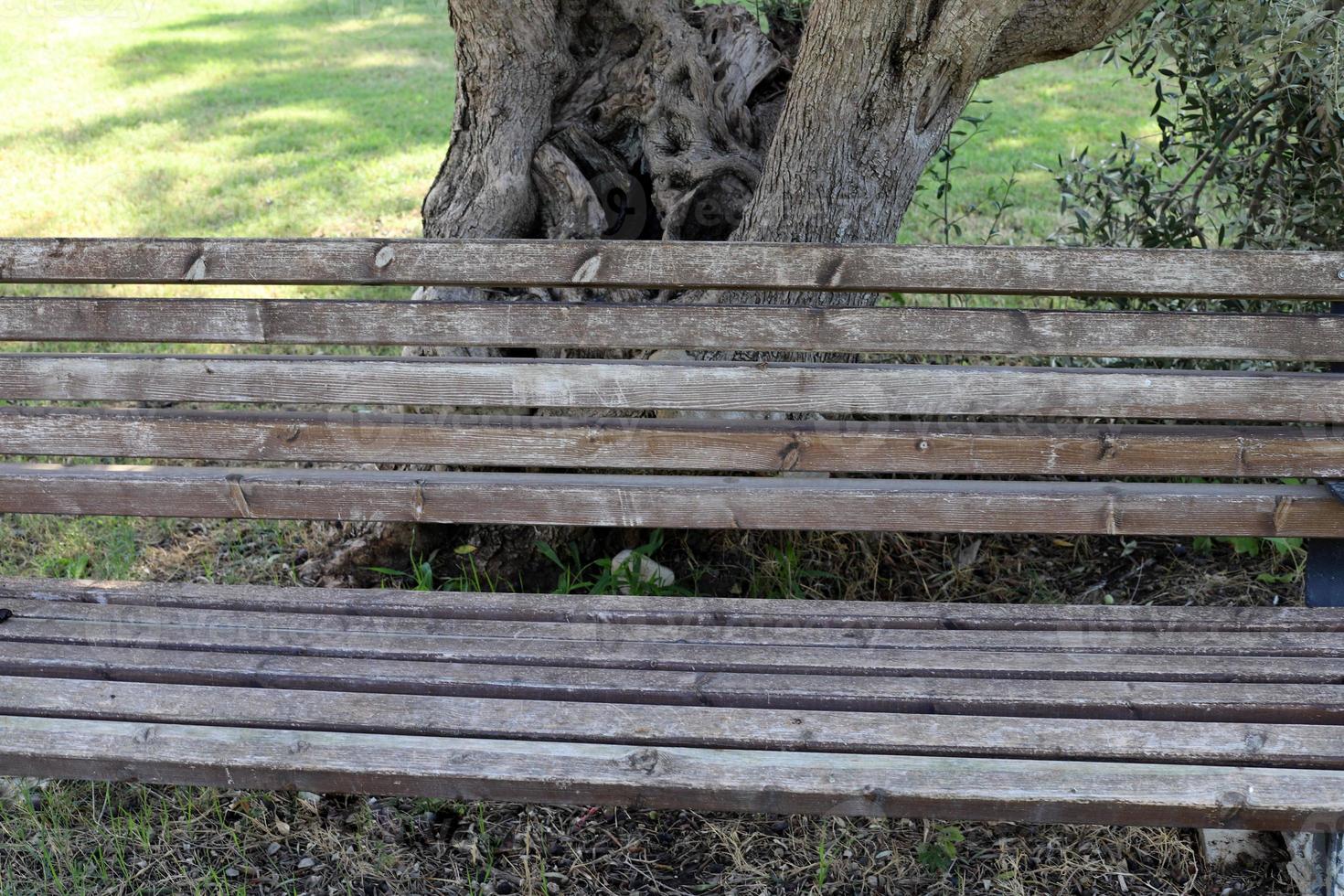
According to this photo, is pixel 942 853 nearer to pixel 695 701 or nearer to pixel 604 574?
pixel 695 701

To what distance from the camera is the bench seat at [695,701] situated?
77.3 inches

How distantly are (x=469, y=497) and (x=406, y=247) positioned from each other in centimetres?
56

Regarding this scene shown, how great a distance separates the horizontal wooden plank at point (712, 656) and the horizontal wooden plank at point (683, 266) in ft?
2.40

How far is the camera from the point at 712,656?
2326 mm

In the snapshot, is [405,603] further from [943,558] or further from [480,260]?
[943,558]

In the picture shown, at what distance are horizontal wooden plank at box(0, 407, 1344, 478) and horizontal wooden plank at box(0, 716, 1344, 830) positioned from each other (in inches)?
29.8

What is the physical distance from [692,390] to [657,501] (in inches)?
10.1

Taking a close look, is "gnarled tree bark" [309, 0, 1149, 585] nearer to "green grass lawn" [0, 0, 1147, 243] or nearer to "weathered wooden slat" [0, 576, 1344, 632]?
"weathered wooden slat" [0, 576, 1344, 632]

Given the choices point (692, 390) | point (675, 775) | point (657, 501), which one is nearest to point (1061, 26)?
point (692, 390)

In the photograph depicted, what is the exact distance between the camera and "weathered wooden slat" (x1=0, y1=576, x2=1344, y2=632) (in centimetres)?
244

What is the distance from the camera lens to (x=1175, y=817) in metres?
1.92

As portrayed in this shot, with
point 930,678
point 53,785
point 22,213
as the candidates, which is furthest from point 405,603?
point 22,213

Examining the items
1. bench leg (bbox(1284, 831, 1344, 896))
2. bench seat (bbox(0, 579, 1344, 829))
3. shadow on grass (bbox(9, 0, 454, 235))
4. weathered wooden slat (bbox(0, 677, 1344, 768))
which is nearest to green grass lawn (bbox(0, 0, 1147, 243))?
shadow on grass (bbox(9, 0, 454, 235))

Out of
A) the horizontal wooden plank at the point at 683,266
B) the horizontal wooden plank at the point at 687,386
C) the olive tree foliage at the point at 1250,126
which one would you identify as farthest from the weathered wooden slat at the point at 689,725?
the olive tree foliage at the point at 1250,126
